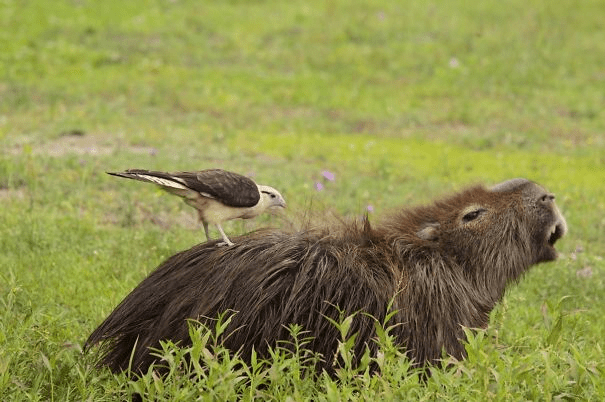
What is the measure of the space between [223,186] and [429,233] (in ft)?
3.44

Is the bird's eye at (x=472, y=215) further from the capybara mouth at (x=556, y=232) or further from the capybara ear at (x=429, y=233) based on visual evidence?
the capybara mouth at (x=556, y=232)

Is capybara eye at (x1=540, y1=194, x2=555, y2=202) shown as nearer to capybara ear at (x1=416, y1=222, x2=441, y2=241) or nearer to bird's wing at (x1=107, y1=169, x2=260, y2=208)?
capybara ear at (x1=416, y1=222, x2=441, y2=241)

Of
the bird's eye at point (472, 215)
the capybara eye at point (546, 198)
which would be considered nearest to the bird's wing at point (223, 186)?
the bird's eye at point (472, 215)

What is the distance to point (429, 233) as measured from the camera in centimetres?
498

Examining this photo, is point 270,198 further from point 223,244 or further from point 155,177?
point 155,177

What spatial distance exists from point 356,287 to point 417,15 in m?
15.4

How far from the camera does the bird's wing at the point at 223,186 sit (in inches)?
191

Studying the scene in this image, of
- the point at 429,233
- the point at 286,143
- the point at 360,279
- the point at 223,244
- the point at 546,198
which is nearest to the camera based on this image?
the point at 360,279

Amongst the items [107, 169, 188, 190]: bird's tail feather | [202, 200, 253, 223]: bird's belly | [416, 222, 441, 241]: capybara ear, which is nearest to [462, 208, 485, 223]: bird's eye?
[416, 222, 441, 241]: capybara ear

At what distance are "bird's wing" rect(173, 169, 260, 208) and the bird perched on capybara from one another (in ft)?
0.63

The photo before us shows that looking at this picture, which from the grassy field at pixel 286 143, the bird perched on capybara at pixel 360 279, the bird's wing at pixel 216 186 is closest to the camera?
the grassy field at pixel 286 143

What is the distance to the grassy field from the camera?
424 cm

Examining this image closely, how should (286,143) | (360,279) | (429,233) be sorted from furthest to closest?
(286,143) → (429,233) → (360,279)

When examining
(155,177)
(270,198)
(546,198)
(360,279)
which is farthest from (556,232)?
(155,177)
